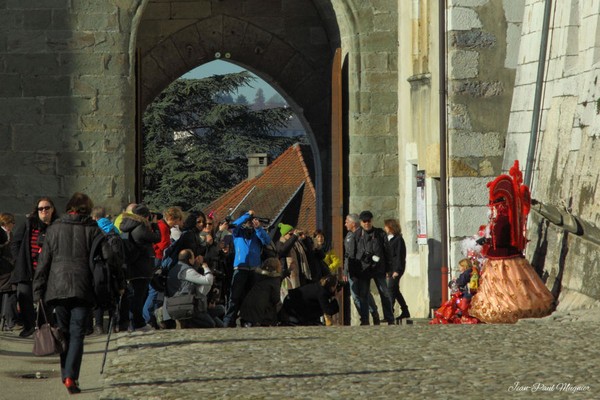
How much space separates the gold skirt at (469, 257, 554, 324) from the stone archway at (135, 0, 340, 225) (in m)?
9.69

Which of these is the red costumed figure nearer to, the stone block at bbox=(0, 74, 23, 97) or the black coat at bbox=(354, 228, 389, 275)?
the black coat at bbox=(354, 228, 389, 275)

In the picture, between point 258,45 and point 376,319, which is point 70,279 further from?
point 258,45

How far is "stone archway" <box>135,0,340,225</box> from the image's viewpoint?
2308 centimetres

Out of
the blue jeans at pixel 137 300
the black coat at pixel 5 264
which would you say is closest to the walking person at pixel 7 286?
A: the black coat at pixel 5 264

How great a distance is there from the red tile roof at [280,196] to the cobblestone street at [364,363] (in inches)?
1355

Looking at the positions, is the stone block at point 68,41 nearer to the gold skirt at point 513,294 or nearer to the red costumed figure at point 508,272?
the red costumed figure at point 508,272

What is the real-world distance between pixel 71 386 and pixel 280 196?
40863 mm

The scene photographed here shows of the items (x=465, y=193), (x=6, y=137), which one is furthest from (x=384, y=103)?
(x=6, y=137)

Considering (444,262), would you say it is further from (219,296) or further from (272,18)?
(272,18)

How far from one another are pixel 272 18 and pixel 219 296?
7.44 m

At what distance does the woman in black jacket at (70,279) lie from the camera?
381 inches

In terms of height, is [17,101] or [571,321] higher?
[17,101]

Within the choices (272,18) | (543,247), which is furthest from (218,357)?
(272,18)

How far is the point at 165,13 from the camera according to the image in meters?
23.3
